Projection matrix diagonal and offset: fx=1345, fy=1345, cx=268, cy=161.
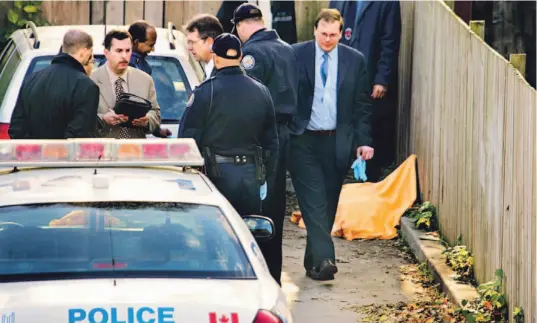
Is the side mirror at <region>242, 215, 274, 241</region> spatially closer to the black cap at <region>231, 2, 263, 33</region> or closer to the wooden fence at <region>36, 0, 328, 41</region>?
the black cap at <region>231, 2, 263, 33</region>

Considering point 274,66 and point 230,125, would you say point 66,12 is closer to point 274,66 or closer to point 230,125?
point 274,66

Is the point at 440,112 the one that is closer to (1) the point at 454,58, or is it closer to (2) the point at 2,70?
(1) the point at 454,58

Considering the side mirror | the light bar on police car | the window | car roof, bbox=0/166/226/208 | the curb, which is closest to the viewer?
car roof, bbox=0/166/226/208

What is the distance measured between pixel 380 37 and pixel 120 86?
13.5 feet

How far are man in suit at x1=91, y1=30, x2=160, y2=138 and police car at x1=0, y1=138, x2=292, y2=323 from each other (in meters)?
2.82

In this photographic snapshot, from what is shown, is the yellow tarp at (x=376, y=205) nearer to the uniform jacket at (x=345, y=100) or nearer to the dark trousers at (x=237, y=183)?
the uniform jacket at (x=345, y=100)

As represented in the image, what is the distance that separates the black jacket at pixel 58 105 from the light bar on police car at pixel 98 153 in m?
2.05

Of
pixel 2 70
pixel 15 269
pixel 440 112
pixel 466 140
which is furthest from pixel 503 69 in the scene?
pixel 2 70

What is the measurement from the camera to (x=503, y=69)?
26.6 feet

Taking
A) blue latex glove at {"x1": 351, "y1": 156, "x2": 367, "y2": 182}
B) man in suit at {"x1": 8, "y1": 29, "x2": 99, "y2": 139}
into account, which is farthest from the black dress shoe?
man in suit at {"x1": 8, "y1": 29, "x2": 99, "y2": 139}

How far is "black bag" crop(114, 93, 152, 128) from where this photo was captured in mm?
9281

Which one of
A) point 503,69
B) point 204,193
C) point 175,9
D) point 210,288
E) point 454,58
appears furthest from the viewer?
point 175,9

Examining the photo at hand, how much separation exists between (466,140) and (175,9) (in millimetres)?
5702

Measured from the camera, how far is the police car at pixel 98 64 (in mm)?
10242
